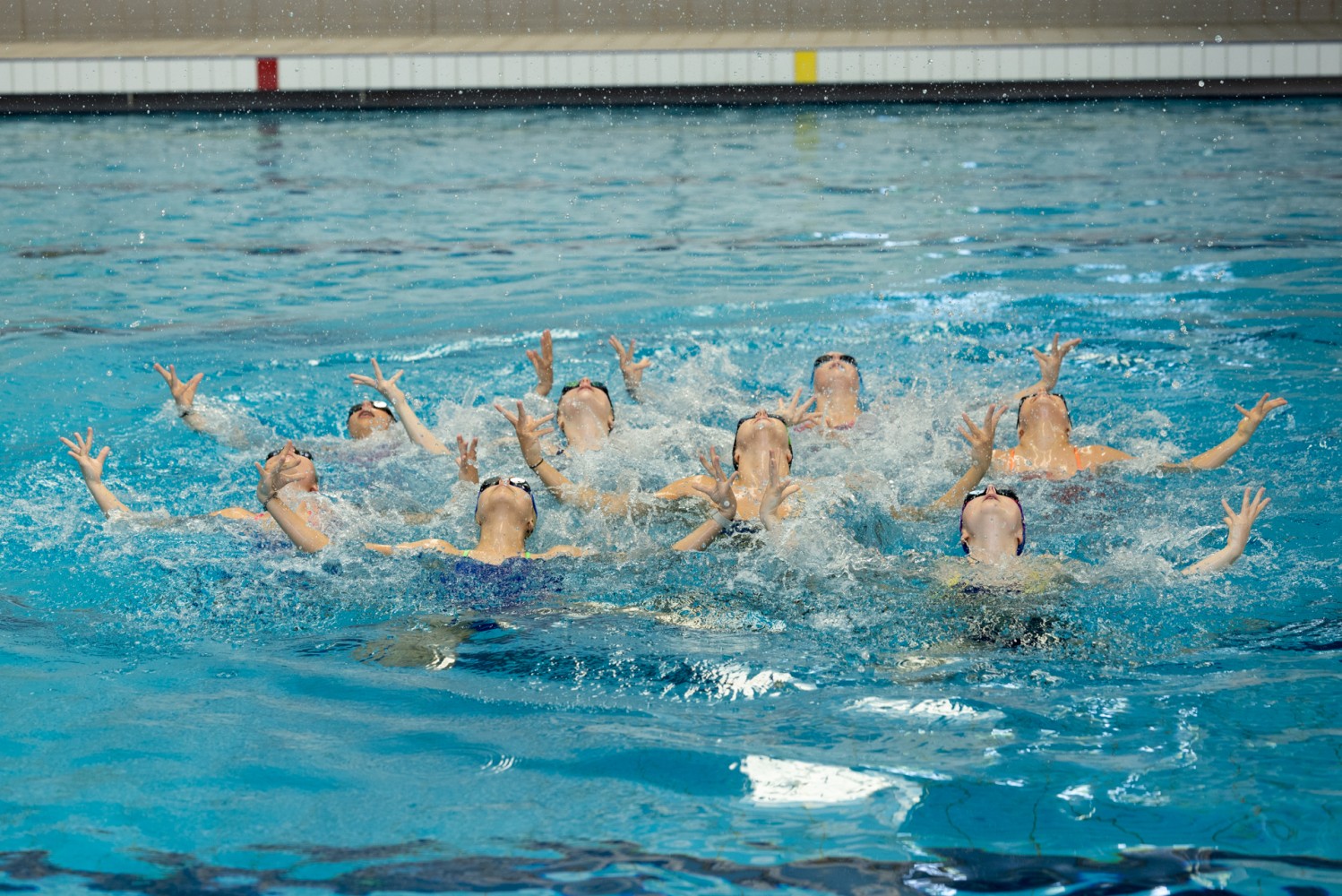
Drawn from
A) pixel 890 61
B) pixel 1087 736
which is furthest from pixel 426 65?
pixel 1087 736

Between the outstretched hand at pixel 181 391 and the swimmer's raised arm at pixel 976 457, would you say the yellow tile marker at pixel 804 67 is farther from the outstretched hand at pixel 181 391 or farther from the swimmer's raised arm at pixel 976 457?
the swimmer's raised arm at pixel 976 457

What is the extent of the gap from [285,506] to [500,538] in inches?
27.8

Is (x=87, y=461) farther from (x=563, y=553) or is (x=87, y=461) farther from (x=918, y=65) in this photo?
(x=918, y=65)

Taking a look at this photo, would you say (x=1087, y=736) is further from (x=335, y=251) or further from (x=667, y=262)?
(x=335, y=251)

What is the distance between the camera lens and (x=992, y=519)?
4113mm

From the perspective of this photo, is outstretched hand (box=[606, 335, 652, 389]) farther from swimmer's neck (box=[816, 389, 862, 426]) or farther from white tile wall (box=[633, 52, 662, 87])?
white tile wall (box=[633, 52, 662, 87])

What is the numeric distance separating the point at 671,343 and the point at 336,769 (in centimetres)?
450

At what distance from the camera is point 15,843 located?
107 inches

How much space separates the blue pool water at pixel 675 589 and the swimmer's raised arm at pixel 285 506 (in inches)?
3.1

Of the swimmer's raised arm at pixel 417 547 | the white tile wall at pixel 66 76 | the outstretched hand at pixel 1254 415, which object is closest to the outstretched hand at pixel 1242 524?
the outstretched hand at pixel 1254 415

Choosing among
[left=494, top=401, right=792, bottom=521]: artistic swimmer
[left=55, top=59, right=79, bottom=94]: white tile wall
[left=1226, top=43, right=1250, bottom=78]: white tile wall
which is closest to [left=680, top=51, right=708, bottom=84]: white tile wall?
[left=1226, top=43, right=1250, bottom=78]: white tile wall

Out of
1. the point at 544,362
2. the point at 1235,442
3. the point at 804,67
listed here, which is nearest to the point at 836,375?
the point at 544,362

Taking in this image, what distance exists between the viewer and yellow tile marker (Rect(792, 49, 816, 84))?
1725cm

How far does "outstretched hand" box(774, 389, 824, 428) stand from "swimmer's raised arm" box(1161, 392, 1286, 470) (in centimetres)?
143
